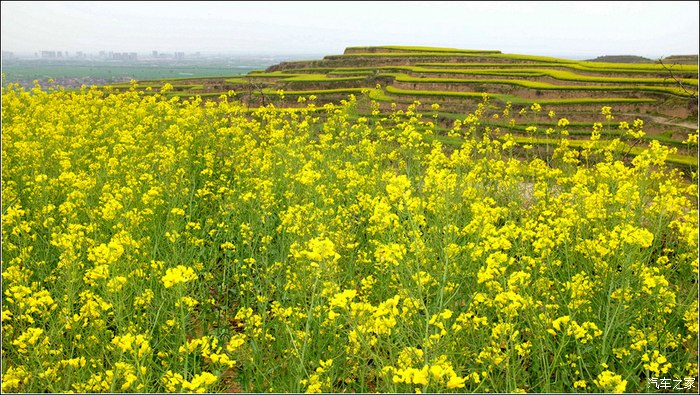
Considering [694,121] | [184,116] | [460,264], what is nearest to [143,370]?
[460,264]

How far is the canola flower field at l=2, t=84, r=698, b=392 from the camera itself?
3938mm

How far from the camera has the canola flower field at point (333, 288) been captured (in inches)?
155

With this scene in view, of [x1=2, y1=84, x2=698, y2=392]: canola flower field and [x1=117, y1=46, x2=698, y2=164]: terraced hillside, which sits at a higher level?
[x1=117, y1=46, x2=698, y2=164]: terraced hillside

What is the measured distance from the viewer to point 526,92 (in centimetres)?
2306

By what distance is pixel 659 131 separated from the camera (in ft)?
58.5

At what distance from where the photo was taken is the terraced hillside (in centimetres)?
1889

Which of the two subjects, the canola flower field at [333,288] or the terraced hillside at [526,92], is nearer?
the canola flower field at [333,288]

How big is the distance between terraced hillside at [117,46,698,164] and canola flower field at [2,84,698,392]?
6.81 metres

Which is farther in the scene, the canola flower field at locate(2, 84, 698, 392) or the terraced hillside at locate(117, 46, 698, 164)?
the terraced hillside at locate(117, 46, 698, 164)

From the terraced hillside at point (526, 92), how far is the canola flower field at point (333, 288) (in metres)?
6.81

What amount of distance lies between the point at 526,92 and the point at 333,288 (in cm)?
2137

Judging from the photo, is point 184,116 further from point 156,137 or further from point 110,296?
point 110,296

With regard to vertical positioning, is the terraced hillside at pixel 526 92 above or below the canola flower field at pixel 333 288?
above

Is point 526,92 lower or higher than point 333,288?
higher
